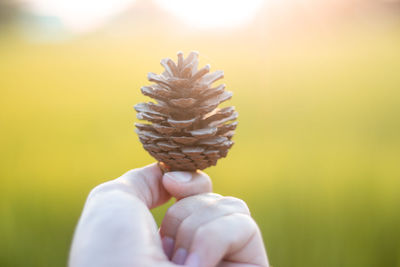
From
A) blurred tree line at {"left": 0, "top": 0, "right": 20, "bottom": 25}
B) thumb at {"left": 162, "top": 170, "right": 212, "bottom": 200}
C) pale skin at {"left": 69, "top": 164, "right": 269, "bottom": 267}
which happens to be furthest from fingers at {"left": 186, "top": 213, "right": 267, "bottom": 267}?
blurred tree line at {"left": 0, "top": 0, "right": 20, "bottom": 25}

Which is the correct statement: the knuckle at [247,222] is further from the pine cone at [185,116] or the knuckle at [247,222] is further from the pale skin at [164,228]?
the pine cone at [185,116]

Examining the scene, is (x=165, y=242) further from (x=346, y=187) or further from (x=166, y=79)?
(x=346, y=187)

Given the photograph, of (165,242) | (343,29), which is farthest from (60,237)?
(343,29)

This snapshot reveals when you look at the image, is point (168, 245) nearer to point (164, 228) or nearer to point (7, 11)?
point (164, 228)

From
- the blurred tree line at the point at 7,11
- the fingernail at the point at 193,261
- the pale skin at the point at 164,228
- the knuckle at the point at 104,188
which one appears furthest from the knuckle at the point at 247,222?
the blurred tree line at the point at 7,11

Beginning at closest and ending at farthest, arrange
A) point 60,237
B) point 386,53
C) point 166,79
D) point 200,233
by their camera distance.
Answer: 1. point 200,233
2. point 166,79
3. point 60,237
4. point 386,53

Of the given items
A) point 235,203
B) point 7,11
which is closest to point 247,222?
point 235,203
